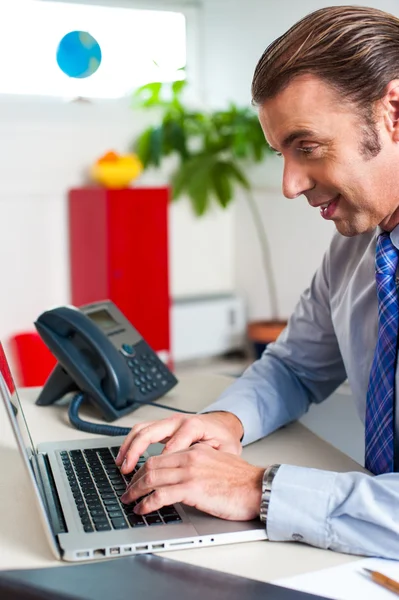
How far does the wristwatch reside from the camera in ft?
3.05

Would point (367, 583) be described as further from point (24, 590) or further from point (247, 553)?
point (24, 590)

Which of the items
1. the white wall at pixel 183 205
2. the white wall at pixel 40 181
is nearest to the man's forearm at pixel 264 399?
the white wall at pixel 183 205

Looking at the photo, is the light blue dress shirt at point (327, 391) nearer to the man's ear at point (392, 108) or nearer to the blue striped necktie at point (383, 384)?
the blue striped necktie at point (383, 384)

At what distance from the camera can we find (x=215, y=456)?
3.23 feet

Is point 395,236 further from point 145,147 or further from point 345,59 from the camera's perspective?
point 145,147

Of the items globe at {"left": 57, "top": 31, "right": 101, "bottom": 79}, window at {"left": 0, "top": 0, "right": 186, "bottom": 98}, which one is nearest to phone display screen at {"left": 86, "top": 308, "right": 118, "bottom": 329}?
globe at {"left": 57, "top": 31, "right": 101, "bottom": 79}

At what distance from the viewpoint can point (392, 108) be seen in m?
1.11

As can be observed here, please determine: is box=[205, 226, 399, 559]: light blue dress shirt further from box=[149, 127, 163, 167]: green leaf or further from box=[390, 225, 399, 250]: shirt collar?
box=[149, 127, 163, 167]: green leaf

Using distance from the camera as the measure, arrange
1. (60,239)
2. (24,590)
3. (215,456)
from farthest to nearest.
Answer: (60,239) → (215,456) → (24,590)

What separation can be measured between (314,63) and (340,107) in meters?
0.07

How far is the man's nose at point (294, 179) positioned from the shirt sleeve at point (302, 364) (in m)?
0.31

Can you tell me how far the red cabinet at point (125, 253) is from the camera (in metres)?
3.79

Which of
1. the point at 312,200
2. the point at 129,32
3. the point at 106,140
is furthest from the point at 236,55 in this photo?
the point at 312,200

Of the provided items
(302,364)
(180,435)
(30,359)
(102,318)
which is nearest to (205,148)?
(30,359)
